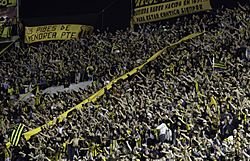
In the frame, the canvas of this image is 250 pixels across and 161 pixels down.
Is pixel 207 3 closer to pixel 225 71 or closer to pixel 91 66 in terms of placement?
pixel 91 66

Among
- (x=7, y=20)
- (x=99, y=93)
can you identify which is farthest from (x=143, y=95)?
(x=7, y=20)

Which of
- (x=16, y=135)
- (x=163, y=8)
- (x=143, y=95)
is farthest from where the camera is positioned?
(x=163, y=8)

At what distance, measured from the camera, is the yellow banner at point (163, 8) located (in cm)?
4169

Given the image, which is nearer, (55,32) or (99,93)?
(99,93)

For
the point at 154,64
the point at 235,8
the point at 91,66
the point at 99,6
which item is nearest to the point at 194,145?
the point at 154,64

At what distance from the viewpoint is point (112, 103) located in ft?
96.1

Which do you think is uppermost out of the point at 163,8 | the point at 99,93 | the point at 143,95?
the point at 163,8

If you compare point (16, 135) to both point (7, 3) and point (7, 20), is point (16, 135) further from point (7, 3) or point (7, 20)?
point (7, 3)

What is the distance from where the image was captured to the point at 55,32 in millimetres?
43719

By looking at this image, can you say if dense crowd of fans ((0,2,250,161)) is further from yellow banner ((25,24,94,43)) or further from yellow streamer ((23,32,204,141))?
yellow banner ((25,24,94,43))

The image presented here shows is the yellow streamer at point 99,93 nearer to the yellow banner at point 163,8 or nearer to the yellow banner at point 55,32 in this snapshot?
the yellow banner at point 163,8

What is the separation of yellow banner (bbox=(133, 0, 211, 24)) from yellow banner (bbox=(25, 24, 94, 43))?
→ 306cm

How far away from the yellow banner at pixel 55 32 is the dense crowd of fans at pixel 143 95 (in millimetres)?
1130

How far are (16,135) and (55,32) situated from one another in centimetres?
1591
